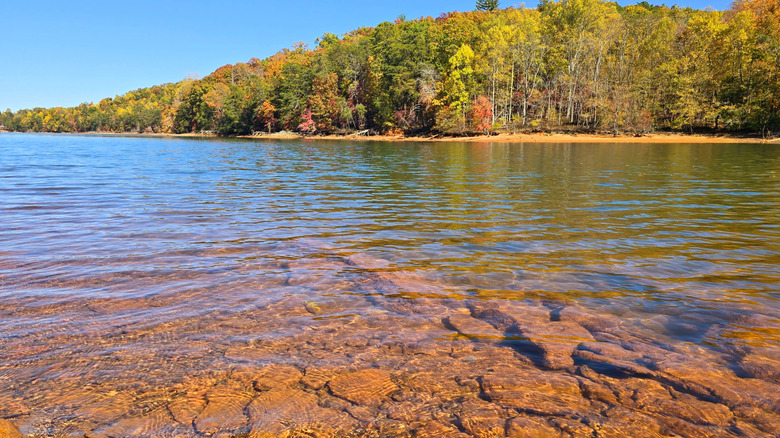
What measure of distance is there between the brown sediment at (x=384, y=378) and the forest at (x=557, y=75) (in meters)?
60.7

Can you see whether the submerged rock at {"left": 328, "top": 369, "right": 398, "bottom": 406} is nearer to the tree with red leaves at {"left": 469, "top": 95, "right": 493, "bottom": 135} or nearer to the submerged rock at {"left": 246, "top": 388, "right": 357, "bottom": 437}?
the submerged rock at {"left": 246, "top": 388, "right": 357, "bottom": 437}

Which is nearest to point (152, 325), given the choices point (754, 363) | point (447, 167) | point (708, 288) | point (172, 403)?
point (172, 403)

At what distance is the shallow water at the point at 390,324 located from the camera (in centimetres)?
295

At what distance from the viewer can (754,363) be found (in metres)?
3.64

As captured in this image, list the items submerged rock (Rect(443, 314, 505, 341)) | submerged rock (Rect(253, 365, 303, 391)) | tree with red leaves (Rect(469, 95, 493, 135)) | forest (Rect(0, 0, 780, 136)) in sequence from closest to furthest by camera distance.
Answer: submerged rock (Rect(253, 365, 303, 391)), submerged rock (Rect(443, 314, 505, 341)), forest (Rect(0, 0, 780, 136)), tree with red leaves (Rect(469, 95, 493, 135))

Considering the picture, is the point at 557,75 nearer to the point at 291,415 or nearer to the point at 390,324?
the point at 390,324

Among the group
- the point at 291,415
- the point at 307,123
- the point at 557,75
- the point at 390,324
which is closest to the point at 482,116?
the point at 557,75

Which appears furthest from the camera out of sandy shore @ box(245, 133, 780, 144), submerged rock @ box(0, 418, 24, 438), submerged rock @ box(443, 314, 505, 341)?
sandy shore @ box(245, 133, 780, 144)

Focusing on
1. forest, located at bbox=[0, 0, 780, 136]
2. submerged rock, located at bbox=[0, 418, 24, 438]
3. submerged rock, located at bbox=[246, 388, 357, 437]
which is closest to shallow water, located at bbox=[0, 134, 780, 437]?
submerged rock, located at bbox=[246, 388, 357, 437]

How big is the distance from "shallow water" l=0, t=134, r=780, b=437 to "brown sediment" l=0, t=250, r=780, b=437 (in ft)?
0.06

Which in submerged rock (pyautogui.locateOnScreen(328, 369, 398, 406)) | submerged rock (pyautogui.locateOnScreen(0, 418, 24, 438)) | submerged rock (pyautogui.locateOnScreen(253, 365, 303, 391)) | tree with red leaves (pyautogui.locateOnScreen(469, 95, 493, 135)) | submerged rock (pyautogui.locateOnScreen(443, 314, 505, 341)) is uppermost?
tree with red leaves (pyautogui.locateOnScreen(469, 95, 493, 135))

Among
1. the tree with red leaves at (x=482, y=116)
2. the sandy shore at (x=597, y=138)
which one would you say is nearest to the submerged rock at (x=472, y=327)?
the sandy shore at (x=597, y=138)

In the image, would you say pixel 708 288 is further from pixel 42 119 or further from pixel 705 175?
pixel 42 119

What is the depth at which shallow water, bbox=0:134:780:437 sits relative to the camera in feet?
9.67
